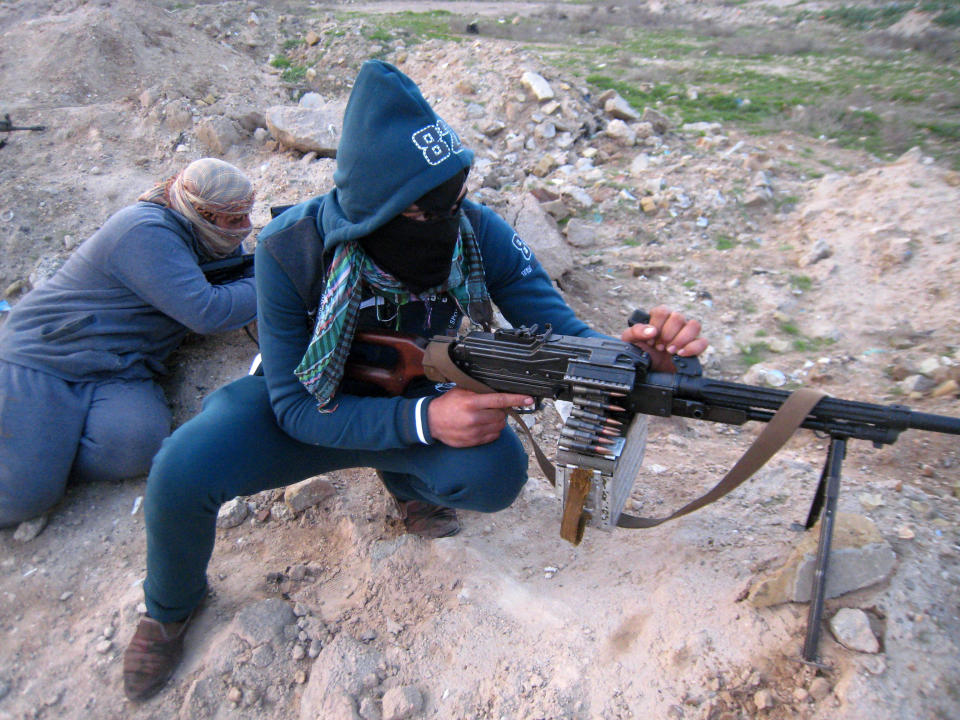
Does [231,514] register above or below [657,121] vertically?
below

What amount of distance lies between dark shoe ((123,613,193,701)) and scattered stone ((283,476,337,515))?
0.77 m

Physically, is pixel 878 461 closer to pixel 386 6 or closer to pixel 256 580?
pixel 256 580

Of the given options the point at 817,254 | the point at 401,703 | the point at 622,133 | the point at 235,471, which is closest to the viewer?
the point at 401,703

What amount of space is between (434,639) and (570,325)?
49.2 inches

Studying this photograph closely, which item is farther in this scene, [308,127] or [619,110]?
[619,110]

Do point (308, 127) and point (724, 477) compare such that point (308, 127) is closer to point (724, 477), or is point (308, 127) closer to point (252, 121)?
point (252, 121)

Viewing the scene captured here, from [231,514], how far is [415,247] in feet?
5.63

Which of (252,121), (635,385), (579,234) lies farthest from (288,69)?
(635,385)

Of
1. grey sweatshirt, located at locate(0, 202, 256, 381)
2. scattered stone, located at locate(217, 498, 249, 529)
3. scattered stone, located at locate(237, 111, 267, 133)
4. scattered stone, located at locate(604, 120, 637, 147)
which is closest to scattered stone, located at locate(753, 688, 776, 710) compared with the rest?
scattered stone, located at locate(217, 498, 249, 529)

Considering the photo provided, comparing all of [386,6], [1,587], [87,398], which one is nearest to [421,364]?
[87,398]

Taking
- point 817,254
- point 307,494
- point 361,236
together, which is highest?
point 361,236

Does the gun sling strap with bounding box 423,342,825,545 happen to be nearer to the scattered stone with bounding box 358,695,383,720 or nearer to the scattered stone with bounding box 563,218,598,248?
the scattered stone with bounding box 358,695,383,720

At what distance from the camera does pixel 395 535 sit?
2.80 metres

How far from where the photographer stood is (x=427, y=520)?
2736mm
